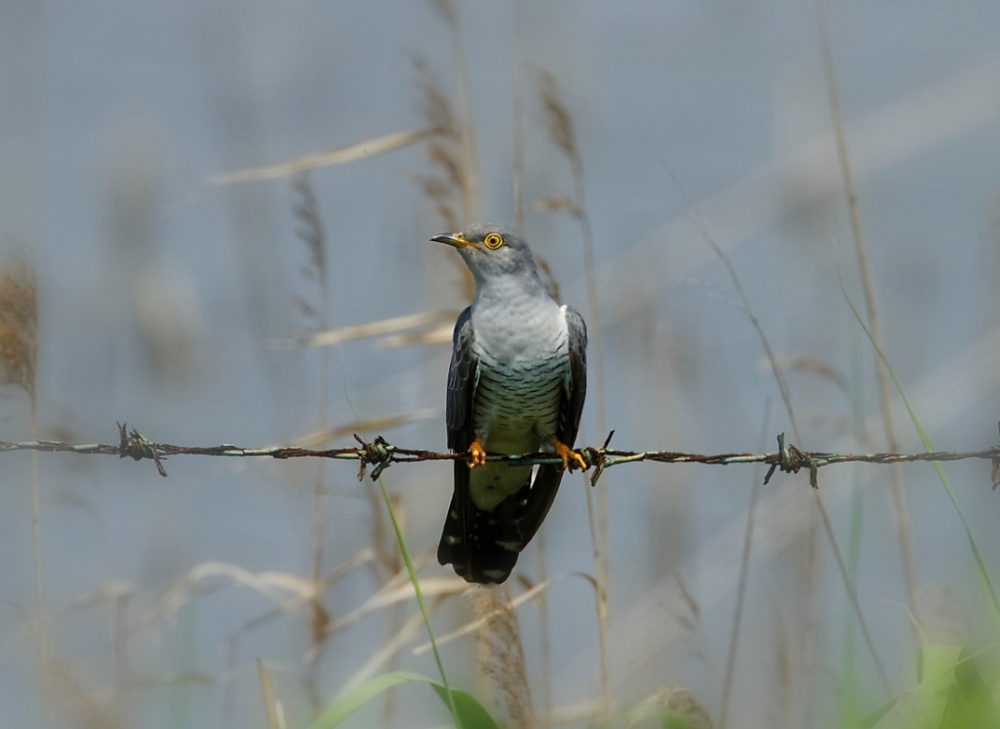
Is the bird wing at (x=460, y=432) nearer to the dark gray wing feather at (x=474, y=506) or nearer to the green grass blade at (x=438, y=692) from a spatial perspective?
the dark gray wing feather at (x=474, y=506)

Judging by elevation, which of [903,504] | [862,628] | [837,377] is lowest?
[862,628]

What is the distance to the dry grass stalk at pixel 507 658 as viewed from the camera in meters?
2.59

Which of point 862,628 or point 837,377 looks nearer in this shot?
point 862,628

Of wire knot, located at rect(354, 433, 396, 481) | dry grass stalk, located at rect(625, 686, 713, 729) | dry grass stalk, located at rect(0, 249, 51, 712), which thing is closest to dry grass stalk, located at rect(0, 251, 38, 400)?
dry grass stalk, located at rect(0, 249, 51, 712)

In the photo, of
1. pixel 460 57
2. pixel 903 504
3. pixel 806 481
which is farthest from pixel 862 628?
pixel 460 57

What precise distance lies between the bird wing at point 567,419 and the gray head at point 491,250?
0.66 ft

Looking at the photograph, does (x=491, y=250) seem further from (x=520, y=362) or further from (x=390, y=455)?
(x=390, y=455)

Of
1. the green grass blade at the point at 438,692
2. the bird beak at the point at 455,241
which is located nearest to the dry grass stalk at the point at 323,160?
the bird beak at the point at 455,241

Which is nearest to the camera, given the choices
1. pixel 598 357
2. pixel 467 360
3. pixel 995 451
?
pixel 995 451

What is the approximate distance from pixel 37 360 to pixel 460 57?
1.62 meters

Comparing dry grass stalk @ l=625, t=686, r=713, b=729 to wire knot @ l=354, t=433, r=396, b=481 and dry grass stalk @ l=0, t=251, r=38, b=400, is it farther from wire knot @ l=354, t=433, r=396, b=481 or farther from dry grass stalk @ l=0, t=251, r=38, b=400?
dry grass stalk @ l=0, t=251, r=38, b=400

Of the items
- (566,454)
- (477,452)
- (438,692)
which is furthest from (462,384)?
(438,692)

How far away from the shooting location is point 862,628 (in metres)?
2.71

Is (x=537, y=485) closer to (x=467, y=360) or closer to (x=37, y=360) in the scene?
(x=467, y=360)
